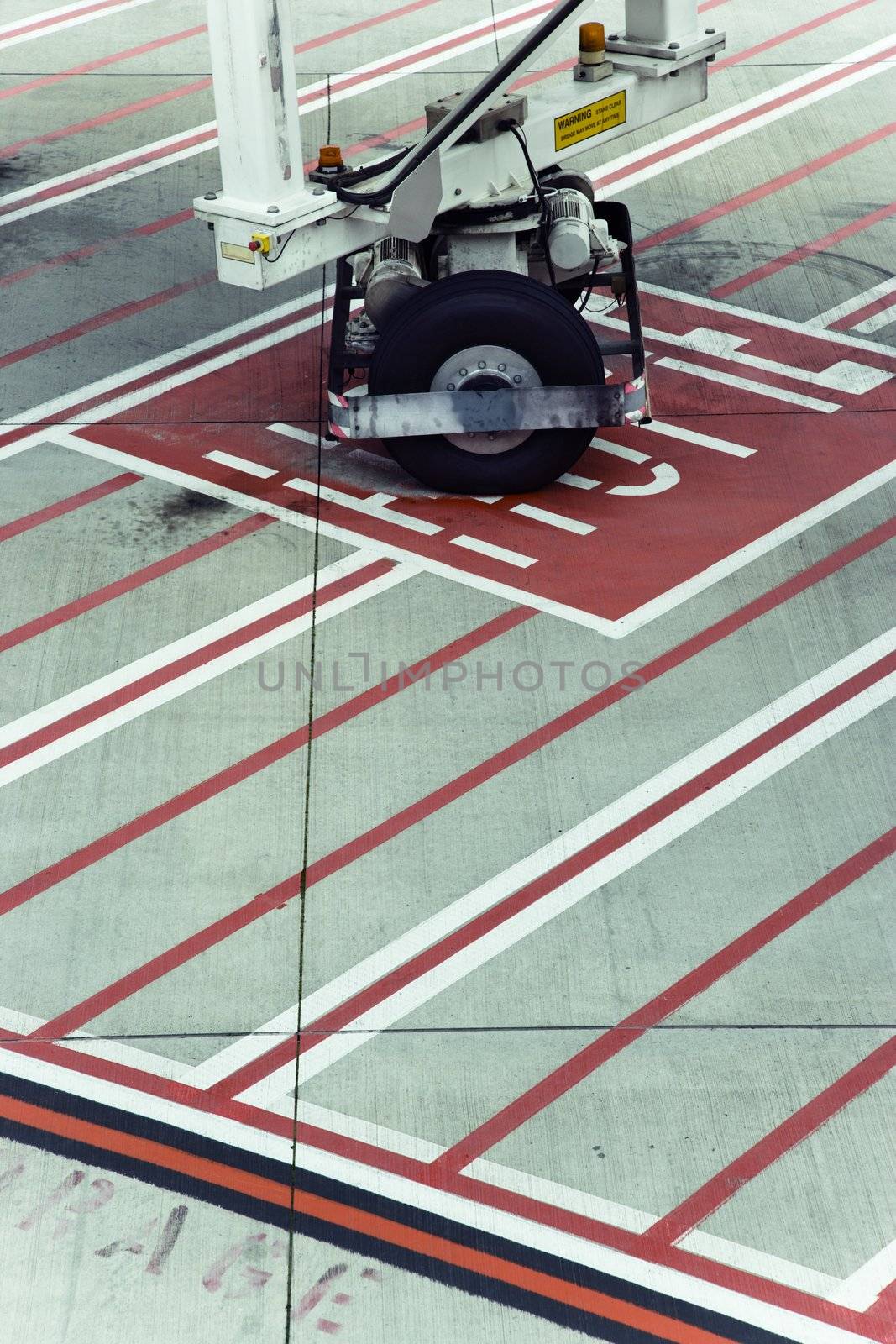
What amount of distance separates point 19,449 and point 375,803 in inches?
124

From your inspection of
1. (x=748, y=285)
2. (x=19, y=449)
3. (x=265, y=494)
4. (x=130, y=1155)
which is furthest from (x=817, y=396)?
(x=130, y=1155)

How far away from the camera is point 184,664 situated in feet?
21.4

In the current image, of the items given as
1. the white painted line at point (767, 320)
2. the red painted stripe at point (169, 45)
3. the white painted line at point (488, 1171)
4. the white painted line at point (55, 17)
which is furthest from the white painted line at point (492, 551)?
the white painted line at point (55, 17)

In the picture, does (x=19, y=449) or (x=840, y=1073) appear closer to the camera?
(x=840, y=1073)

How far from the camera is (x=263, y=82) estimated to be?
646 cm

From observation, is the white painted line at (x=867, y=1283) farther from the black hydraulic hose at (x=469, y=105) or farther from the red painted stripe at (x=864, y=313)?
the red painted stripe at (x=864, y=313)

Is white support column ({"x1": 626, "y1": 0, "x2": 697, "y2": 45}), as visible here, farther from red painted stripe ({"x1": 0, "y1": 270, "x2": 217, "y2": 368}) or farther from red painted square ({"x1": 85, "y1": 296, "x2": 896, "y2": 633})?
red painted stripe ({"x1": 0, "y1": 270, "x2": 217, "y2": 368})

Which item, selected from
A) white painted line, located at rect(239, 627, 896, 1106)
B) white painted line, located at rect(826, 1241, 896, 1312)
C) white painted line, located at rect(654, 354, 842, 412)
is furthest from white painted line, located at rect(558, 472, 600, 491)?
white painted line, located at rect(826, 1241, 896, 1312)

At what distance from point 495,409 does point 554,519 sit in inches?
22.7

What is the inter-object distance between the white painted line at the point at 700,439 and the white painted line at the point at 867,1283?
425 cm

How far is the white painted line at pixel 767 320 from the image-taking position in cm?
858

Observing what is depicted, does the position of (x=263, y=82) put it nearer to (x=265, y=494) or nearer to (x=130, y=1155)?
(x=265, y=494)

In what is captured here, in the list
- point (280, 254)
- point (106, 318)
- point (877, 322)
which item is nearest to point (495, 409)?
point (280, 254)

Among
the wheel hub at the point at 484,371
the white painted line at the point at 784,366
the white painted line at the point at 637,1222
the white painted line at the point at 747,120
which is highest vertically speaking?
the white painted line at the point at 747,120
